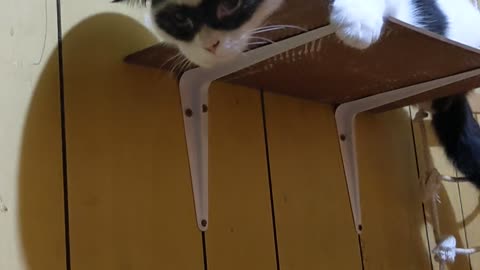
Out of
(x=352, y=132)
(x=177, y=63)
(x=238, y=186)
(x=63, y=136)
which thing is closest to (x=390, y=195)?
(x=352, y=132)

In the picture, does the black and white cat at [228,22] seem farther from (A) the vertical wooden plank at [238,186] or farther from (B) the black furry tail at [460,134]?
(B) the black furry tail at [460,134]

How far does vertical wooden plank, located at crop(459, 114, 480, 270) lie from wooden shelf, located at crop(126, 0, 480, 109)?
327mm

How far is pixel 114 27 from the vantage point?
0.73 m

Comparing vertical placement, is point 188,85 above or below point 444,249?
above

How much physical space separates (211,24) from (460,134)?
1.99ft

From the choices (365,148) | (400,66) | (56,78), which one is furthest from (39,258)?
(365,148)

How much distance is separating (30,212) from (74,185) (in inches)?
2.2

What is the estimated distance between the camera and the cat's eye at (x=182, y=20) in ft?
2.09

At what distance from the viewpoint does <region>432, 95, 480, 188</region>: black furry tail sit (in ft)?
3.49

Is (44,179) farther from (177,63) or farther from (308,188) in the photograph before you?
(308,188)

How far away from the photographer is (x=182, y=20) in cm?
64

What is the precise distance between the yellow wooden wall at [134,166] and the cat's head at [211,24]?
0.10m

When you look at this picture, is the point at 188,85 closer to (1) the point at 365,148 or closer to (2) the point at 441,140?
(1) the point at 365,148

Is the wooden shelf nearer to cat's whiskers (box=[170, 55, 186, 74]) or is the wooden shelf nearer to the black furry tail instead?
cat's whiskers (box=[170, 55, 186, 74])
